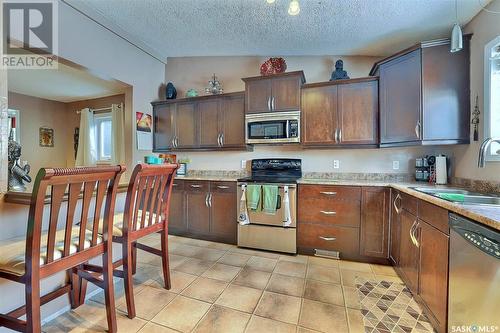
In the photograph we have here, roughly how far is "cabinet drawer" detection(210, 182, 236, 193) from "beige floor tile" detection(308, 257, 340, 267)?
1.28 m

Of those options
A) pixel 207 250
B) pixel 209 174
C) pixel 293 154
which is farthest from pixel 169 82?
pixel 207 250

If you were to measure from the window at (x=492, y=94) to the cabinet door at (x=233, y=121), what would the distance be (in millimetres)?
2512

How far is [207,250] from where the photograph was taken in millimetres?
2934

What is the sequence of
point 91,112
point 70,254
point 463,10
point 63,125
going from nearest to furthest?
point 70,254
point 463,10
point 91,112
point 63,125

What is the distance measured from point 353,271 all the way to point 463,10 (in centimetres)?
271

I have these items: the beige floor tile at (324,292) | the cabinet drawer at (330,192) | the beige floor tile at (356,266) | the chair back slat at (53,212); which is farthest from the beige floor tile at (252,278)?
the chair back slat at (53,212)

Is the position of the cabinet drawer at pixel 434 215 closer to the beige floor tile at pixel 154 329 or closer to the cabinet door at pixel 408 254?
the cabinet door at pixel 408 254

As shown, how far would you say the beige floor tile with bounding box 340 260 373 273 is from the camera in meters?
2.41

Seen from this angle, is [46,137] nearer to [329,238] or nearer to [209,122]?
[209,122]

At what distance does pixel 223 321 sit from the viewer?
162 centimetres

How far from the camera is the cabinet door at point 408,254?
1827mm

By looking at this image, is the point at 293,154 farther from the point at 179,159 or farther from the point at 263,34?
the point at 179,159

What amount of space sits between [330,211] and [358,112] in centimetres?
125

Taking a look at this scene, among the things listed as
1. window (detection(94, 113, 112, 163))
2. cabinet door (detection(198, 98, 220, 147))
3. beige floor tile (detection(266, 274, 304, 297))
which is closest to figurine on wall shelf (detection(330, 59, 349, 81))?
cabinet door (detection(198, 98, 220, 147))
